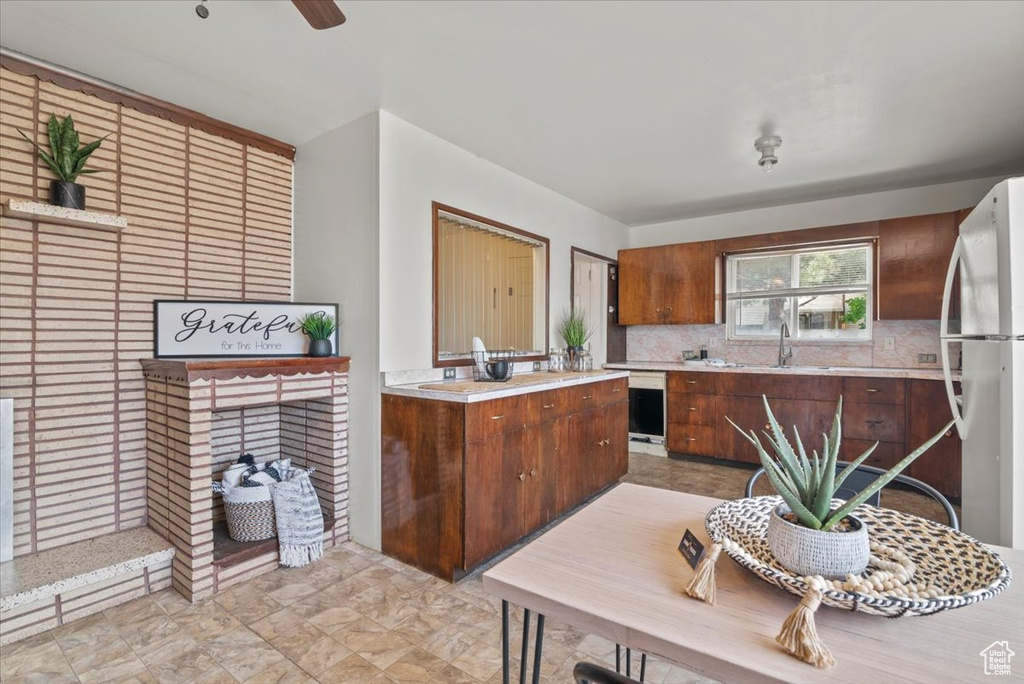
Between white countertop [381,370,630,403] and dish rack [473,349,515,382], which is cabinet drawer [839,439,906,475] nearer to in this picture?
white countertop [381,370,630,403]

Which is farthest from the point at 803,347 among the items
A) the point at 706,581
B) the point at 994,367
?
the point at 706,581

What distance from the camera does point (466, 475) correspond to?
2.38m

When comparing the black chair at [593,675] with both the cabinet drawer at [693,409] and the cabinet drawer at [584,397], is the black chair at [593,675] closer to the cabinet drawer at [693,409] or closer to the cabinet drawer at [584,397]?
the cabinet drawer at [584,397]

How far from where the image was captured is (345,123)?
2.89 meters

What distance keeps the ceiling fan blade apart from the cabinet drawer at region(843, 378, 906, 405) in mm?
4565

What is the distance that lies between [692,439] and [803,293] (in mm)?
1883

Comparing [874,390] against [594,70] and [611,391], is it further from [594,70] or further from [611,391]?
[594,70]

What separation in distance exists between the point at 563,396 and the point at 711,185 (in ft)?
8.20

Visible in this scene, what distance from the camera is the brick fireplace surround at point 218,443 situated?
2.26 meters

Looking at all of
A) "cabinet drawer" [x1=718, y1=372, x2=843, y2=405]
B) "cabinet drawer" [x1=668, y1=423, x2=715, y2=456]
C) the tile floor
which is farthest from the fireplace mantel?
"cabinet drawer" [x1=718, y1=372, x2=843, y2=405]

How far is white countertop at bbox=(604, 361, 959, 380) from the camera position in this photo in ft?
12.5

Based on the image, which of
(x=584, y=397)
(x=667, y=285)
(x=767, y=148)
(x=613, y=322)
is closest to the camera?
(x=767, y=148)

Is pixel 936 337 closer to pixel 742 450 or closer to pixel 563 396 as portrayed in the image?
pixel 742 450

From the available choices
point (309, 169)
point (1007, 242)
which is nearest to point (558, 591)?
point (1007, 242)
